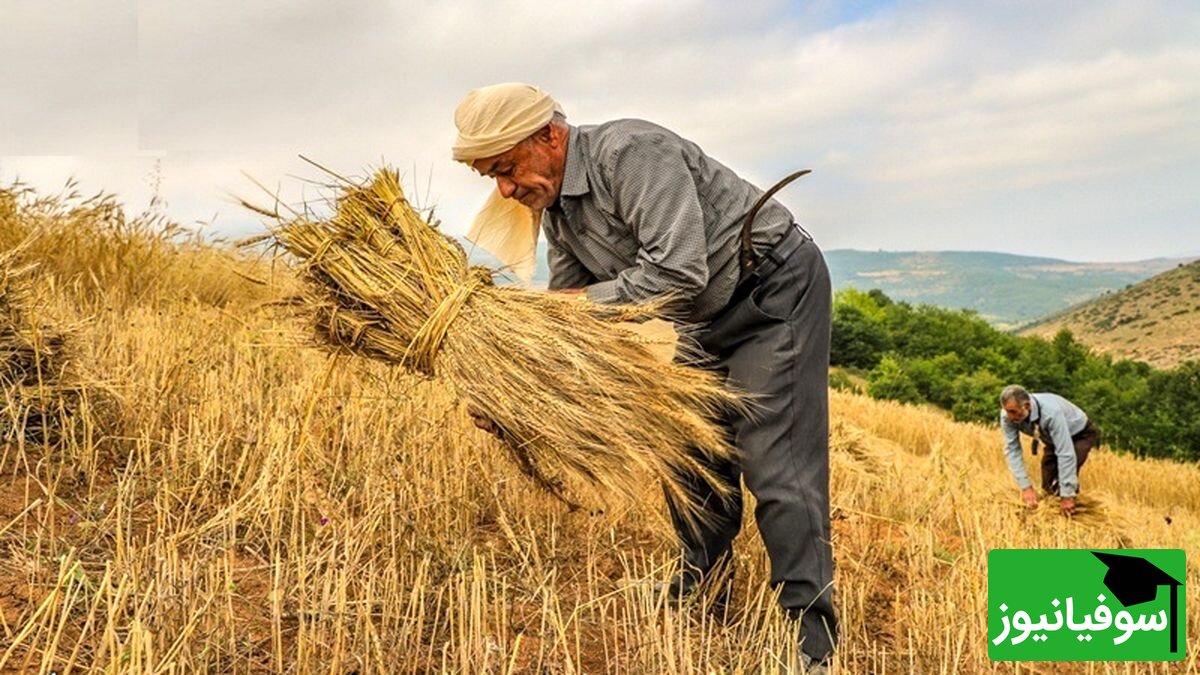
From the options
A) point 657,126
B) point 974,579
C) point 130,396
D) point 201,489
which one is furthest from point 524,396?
point 130,396

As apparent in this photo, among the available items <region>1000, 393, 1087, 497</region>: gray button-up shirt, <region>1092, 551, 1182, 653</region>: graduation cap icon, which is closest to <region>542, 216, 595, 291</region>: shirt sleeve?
<region>1092, 551, 1182, 653</region>: graduation cap icon

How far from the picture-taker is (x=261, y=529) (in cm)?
281

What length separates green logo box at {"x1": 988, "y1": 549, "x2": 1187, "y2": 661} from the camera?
2.81 m

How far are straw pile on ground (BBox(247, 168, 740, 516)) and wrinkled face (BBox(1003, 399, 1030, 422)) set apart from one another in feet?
20.4

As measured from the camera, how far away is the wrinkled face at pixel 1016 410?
8188mm

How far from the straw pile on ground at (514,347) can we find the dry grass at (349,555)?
0.21 meters

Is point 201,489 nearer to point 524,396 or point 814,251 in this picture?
point 524,396

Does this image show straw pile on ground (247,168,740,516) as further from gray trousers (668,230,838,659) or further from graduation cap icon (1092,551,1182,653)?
graduation cap icon (1092,551,1182,653)

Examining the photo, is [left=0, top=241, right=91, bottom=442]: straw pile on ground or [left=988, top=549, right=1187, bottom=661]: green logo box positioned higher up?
[left=0, top=241, right=91, bottom=442]: straw pile on ground

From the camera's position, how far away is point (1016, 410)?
8234 mm

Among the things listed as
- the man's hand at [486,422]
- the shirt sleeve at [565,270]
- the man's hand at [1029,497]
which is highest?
the shirt sleeve at [565,270]

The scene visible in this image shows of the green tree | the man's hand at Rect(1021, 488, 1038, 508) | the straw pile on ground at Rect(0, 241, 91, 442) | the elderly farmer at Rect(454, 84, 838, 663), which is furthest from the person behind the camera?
the green tree

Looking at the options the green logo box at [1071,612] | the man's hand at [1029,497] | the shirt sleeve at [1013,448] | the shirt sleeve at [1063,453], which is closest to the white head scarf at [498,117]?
the green logo box at [1071,612]

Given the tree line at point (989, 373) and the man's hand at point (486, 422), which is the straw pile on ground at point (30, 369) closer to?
the man's hand at point (486, 422)
